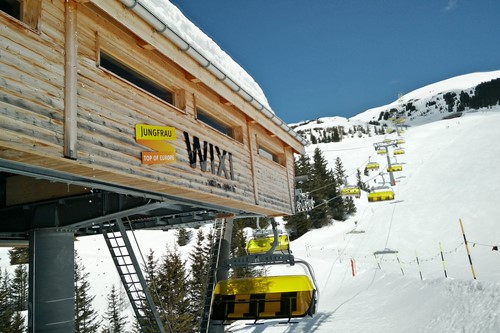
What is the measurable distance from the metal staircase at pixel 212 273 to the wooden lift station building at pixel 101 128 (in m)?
1.59

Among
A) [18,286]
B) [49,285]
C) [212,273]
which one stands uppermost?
[49,285]

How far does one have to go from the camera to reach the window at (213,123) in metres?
8.95

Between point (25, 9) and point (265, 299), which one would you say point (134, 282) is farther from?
point (25, 9)

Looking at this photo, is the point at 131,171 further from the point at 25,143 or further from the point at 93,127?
the point at 25,143

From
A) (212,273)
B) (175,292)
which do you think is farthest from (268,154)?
(175,292)

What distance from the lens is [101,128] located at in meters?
5.65

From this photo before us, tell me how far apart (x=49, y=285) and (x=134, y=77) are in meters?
4.22

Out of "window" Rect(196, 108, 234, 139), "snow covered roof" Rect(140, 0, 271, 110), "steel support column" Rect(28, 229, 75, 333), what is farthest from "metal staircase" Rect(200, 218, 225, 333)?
"snow covered roof" Rect(140, 0, 271, 110)

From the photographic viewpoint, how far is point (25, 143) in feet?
14.5

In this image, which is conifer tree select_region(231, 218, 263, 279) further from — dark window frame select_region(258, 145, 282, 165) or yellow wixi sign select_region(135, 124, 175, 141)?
yellow wixi sign select_region(135, 124, 175, 141)

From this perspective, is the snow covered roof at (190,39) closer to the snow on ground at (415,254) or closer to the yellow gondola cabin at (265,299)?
the yellow gondola cabin at (265,299)

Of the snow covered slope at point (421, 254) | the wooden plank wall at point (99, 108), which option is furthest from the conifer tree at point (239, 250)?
the wooden plank wall at point (99, 108)

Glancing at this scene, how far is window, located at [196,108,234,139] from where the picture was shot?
895 centimetres

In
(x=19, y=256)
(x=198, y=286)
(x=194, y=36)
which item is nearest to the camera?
(x=194, y=36)
